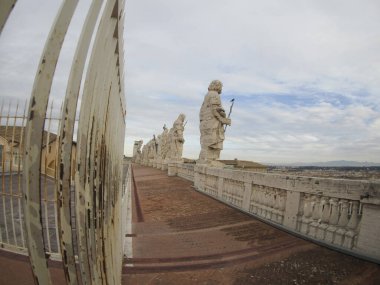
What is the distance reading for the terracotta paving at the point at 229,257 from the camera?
3.20 m

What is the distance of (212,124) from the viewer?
11.4 m

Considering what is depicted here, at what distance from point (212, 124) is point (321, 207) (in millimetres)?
7215

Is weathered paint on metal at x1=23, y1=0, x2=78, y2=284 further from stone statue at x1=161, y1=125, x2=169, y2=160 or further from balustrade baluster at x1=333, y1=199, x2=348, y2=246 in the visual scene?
stone statue at x1=161, y1=125, x2=169, y2=160

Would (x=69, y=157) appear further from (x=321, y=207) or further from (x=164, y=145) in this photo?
(x=164, y=145)

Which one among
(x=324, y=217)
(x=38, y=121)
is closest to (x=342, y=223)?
(x=324, y=217)

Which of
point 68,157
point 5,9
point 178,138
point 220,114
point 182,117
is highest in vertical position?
point 182,117

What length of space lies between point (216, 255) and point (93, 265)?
3.16 m

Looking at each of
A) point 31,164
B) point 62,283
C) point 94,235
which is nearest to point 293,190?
point 62,283

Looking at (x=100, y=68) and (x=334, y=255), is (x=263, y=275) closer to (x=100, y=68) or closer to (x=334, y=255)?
(x=334, y=255)

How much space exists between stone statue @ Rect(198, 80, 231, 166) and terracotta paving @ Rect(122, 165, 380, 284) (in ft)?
19.2

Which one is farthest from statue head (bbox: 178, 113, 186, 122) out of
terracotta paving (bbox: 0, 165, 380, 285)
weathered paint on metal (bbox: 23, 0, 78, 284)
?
weathered paint on metal (bbox: 23, 0, 78, 284)

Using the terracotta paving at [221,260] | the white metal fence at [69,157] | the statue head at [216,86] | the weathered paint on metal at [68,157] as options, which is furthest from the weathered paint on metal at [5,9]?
the statue head at [216,86]

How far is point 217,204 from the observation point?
8273 mm

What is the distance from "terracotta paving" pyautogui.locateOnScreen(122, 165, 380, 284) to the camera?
320 cm
